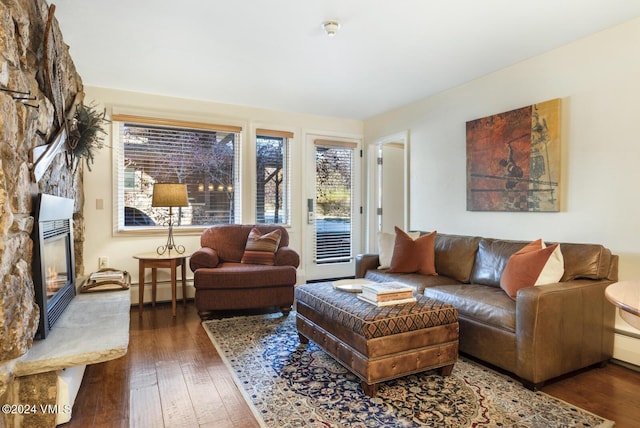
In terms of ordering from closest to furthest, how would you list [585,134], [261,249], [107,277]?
[585,134] < [107,277] < [261,249]

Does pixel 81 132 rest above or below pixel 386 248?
above

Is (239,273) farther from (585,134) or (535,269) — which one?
(585,134)

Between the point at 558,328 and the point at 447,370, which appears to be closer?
the point at 558,328

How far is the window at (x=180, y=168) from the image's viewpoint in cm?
410

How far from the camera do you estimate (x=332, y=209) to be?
5.28 meters

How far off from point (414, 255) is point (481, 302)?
1.00m

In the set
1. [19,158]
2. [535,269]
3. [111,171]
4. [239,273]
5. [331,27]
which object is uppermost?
[331,27]

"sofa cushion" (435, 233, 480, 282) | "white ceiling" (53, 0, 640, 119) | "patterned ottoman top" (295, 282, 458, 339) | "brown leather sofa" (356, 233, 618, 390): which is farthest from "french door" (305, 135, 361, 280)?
"patterned ottoman top" (295, 282, 458, 339)

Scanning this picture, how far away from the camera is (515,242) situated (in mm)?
2955

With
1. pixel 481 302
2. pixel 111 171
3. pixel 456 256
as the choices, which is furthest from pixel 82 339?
pixel 456 256

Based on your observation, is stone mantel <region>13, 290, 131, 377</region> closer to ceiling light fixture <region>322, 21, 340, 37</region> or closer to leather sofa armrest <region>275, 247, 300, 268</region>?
leather sofa armrest <region>275, 247, 300, 268</region>

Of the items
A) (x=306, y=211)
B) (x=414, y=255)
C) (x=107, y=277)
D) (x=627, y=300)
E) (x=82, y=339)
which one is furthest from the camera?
(x=306, y=211)

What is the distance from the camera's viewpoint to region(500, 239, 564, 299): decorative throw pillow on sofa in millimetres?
2380

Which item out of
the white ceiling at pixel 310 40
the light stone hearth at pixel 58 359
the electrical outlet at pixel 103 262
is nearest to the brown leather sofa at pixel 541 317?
the white ceiling at pixel 310 40
